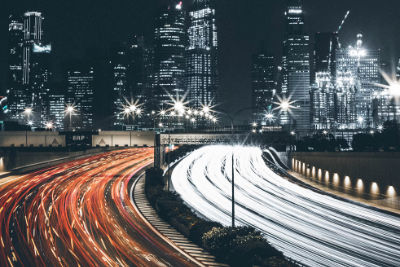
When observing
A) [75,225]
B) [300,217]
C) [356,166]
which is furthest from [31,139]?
[356,166]

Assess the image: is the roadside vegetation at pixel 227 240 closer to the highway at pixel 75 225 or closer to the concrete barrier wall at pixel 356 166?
the highway at pixel 75 225

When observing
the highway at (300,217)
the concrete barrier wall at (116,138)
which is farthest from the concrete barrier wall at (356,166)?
the concrete barrier wall at (116,138)

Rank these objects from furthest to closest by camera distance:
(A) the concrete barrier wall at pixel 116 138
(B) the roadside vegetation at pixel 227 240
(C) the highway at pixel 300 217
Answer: (A) the concrete barrier wall at pixel 116 138 < (C) the highway at pixel 300 217 < (B) the roadside vegetation at pixel 227 240

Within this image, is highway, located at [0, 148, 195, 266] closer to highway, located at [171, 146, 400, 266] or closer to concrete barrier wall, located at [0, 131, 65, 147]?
highway, located at [171, 146, 400, 266]

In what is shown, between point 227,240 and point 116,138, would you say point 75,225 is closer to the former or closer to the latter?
point 227,240

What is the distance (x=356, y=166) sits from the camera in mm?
86938

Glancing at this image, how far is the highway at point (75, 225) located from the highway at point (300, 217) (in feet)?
28.9

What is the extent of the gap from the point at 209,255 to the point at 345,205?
25137mm

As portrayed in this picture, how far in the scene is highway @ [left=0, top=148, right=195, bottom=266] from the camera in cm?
3142

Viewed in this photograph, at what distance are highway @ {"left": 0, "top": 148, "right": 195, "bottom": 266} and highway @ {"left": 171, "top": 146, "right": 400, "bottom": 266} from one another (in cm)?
880

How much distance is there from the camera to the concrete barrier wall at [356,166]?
75.6 m

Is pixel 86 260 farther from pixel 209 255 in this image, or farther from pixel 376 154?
pixel 376 154

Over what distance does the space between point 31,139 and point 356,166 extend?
64400 mm

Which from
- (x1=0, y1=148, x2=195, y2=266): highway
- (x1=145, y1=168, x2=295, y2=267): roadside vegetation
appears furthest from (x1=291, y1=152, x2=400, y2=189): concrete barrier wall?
(x1=145, y1=168, x2=295, y2=267): roadside vegetation
